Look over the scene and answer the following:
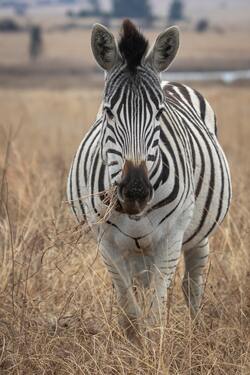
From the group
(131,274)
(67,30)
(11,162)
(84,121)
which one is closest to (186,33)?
(67,30)

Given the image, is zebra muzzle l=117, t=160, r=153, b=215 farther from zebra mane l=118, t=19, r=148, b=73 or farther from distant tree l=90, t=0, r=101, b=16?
distant tree l=90, t=0, r=101, b=16

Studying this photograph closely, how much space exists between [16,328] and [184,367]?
0.98 meters

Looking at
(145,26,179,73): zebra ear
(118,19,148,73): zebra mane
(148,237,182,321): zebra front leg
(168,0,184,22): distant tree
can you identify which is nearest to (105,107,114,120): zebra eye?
(118,19,148,73): zebra mane

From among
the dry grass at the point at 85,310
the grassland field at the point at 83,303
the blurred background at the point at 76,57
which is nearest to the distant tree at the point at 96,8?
the blurred background at the point at 76,57

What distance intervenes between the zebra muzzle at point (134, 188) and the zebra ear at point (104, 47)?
0.65 m

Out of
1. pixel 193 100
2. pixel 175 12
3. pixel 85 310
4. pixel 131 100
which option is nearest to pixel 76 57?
pixel 193 100

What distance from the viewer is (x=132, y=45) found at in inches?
162

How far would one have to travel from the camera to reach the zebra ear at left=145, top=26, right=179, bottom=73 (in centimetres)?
421

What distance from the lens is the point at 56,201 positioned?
688cm

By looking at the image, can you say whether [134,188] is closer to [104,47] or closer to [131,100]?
[131,100]

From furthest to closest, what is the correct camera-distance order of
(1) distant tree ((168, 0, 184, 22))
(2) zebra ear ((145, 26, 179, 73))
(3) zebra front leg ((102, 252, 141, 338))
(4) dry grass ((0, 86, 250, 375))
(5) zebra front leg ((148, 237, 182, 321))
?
(1) distant tree ((168, 0, 184, 22)) → (3) zebra front leg ((102, 252, 141, 338)) → (5) zebra front leg ((148, 237, 182, 321)) → (2) zebra ear ((145, 26, 179, 73)) → (4) dry grass ((0, 86, 250, 375))

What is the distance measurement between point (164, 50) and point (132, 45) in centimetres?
23

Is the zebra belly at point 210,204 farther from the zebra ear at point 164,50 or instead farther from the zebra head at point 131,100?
the zebra ear at point 164,50

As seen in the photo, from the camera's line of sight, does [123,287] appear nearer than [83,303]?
Yes
